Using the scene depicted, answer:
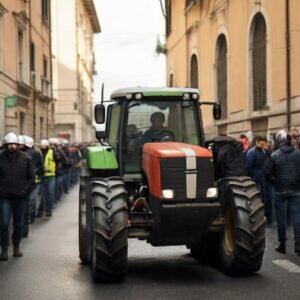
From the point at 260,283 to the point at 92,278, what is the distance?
1903 mm

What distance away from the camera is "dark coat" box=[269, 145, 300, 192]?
383 inches

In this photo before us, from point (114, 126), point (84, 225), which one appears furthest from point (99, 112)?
point (84, 225)

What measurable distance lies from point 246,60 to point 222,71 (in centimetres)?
433

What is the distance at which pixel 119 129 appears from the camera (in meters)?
8.71

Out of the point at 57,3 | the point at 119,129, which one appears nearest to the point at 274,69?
the point at 119,129

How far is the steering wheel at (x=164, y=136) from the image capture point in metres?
8.60

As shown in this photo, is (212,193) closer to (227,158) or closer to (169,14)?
(227,158)

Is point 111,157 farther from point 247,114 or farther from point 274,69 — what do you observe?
point 247,114

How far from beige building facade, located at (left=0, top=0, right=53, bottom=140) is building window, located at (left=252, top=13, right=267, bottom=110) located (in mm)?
7485

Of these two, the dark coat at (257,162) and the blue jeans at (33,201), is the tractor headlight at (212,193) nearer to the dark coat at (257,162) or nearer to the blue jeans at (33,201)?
the dark coat at (257,162)

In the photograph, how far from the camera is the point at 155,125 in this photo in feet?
28.5

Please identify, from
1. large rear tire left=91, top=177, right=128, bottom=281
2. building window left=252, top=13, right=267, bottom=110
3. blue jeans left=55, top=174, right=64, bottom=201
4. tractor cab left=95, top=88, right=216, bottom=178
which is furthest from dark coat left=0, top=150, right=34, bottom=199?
building window left=252, top=13, right=267, bottom=110

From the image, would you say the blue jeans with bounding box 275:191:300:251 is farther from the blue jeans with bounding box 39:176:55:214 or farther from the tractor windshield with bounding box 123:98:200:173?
the blue jeans with bounding box 39:176:55:214

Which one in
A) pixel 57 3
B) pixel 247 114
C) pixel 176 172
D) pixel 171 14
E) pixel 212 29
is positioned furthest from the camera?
pixel 57 3
